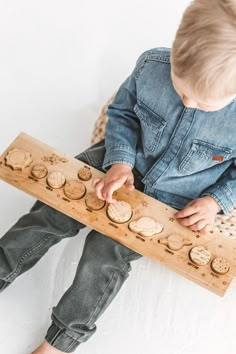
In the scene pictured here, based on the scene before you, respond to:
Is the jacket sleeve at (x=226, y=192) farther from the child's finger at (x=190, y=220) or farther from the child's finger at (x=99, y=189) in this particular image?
the child's finger at (x=99, y=189)

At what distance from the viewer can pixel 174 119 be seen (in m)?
0.81

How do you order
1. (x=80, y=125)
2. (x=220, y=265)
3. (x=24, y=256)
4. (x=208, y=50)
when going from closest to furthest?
1. (x=208, y=50)
2. (x=220, y=265)
3. (x=24, y=256)
4. (x=80, y=125)

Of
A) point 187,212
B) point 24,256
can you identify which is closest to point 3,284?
point 24,256

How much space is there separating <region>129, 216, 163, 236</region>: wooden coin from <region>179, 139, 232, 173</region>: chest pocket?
86 mm

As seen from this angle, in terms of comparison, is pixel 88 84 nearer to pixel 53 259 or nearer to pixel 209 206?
pixel 53 259

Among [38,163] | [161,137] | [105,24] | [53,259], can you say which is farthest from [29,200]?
[105,24]

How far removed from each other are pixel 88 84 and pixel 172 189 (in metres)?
0.46

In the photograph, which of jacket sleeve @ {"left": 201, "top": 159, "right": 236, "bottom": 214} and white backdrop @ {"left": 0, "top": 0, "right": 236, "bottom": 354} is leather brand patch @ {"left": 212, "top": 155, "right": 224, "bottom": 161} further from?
white backdrop @ {"left": 0, "top": 0, "right": 236, "bottom": 354}

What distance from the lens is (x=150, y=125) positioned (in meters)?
0.83

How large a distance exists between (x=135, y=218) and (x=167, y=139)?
0.12 meters

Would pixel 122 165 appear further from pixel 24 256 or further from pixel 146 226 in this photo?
pixel 24 256

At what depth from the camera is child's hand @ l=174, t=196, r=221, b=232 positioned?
825mm

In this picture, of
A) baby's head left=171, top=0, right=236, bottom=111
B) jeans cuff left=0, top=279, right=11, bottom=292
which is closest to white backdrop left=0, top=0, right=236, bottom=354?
jeans cuff left=0, top=279, right=11, bottom=292

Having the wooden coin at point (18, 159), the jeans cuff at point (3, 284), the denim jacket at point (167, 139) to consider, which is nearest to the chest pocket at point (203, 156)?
the denim jacket at point (167, 139)
